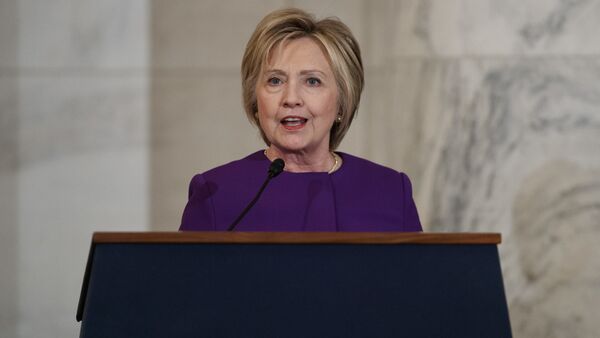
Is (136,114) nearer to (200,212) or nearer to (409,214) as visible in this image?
(200,212)

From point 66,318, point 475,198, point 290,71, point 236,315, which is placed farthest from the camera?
point 66,318

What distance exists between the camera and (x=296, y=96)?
2.95m

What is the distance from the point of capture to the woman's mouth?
9.80ft

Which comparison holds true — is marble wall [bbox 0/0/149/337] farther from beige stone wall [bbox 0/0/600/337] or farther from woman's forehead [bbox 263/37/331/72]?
woman's forehead [bbox 263/37/331/72]

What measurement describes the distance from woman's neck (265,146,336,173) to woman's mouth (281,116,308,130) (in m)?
0.08

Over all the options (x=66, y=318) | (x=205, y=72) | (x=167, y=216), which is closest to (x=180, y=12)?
(x=205, y=72)

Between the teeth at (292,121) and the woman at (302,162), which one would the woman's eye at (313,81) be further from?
the teeth at (292,121)

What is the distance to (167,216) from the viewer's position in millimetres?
5203

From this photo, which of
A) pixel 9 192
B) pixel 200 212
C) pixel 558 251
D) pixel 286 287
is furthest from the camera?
pixel 9 192

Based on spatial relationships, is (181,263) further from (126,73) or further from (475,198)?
(126,73)

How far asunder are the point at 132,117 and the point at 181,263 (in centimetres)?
328

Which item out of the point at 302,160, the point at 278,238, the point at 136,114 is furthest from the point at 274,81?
the point at 136,114

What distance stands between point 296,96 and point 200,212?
16.6 inches

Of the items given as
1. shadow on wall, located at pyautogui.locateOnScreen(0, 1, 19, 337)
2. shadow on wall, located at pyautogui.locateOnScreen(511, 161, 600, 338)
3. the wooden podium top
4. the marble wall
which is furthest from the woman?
shadow on wall, located at pyautogui.locateOnScreen(0, 1, 19, 337)
